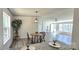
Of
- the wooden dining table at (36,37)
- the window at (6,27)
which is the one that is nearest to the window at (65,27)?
the wooden dining table at (36,37)

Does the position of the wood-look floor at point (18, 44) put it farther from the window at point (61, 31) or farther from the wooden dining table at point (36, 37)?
the window at point (61, 31)

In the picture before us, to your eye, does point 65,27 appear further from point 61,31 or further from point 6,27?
point 6,27

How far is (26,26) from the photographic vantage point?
167 cm

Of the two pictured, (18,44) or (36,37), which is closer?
(18,44)

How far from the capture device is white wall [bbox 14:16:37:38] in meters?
1.62

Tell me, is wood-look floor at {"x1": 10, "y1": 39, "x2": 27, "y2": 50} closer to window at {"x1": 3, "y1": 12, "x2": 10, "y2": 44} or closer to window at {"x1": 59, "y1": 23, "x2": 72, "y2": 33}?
window at {"x1": 3, "y1": 12, "x2": 10, "y2": 44}

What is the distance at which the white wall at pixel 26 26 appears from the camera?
5.33 feet

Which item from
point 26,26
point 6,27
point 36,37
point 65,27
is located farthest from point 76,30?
point 6,27

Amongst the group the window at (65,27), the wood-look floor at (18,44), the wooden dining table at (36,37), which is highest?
the window at (65,27)
